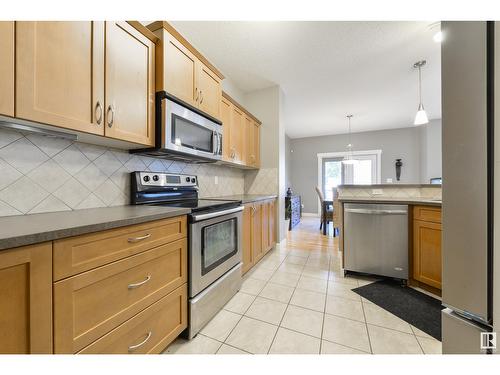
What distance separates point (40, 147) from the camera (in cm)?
115

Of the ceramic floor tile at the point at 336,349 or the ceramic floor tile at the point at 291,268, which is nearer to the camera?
the ceramic floor tile at the point at 336,349

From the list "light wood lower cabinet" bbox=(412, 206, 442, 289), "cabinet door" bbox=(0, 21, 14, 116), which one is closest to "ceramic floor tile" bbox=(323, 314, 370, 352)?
"light wood lower cabinet" bbox=(412, 206, 442, 289)

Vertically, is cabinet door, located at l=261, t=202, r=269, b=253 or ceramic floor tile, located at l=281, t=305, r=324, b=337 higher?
cabinet door, located at l=261, t=202, r=269, b=253

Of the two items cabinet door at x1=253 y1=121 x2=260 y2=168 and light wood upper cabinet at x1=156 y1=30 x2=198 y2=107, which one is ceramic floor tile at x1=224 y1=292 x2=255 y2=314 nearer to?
light wood upper cabinet at x1=156 y1=30 x2=198 y2=107

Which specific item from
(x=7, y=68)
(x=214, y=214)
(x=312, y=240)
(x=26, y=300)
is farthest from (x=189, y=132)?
(x=312, y=240)

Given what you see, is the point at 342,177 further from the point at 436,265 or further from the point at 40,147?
the point at 40,147

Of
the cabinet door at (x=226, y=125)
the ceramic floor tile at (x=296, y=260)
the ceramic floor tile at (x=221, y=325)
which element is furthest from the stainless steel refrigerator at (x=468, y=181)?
the ceramic floor tile at (x=296, y=260)

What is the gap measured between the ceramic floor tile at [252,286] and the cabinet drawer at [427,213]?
66.2 inches

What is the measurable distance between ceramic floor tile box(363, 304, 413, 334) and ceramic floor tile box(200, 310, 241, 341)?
1018mm

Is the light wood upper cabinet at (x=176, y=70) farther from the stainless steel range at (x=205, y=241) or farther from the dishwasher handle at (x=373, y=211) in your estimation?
the dishwasher handle at (x=373, y=211)

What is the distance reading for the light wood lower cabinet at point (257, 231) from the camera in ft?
7.24

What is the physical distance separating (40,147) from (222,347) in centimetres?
160

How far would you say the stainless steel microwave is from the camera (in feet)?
5.04

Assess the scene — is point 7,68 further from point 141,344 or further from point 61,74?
point 141,344
